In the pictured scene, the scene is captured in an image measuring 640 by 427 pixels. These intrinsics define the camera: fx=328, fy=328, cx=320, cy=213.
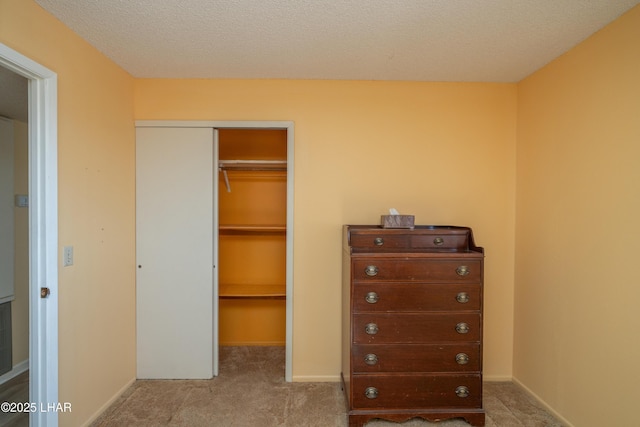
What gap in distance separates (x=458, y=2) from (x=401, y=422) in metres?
2.52

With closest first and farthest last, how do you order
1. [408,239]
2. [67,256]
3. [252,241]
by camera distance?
[67,256] < [408,239] < [252,241]

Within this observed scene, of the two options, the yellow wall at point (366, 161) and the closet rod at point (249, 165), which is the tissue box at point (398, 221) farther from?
the closet rod at point (249, 165)

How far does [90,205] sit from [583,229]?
316 cm

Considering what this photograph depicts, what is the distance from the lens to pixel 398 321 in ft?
6.98

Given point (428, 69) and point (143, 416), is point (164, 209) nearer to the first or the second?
point (143, 416)

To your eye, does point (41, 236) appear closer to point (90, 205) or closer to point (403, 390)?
point (90, 205)

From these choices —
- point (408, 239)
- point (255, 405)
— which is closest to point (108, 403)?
point (255, 405)

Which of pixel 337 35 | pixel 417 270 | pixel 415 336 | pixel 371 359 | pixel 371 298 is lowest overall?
pixel 371 359

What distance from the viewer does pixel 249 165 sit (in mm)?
3158

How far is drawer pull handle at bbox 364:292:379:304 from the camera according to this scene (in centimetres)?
213

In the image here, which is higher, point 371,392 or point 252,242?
point 252,242

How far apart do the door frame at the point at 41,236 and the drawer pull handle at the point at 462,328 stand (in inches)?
95.1

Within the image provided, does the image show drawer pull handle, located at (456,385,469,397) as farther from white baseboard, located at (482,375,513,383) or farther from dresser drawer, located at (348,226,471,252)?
dresser drawer, located at (348,226,471,252)

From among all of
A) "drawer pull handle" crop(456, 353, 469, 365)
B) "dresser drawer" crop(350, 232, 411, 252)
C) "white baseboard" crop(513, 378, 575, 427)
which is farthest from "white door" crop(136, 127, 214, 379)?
"white baseboard" crop(513, 378, 575, 427)
